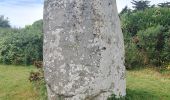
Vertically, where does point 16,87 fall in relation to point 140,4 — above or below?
below

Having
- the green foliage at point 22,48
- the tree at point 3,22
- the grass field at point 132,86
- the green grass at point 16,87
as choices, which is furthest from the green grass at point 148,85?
the tree at point 3,22

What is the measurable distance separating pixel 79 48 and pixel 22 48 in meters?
9.83

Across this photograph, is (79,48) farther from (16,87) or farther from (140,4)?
(140,4)

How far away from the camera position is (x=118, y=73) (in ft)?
33.7

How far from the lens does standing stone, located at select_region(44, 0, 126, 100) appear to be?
380 inches

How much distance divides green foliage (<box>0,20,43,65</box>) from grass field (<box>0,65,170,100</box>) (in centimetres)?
220

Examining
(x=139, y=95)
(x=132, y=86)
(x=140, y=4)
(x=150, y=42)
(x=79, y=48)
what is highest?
(x=140, y=4)

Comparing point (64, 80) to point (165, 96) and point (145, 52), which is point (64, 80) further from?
Answer: point (145, 52)

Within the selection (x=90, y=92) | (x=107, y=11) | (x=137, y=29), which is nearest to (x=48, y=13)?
(x=107, y=11)

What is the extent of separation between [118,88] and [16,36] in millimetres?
10455

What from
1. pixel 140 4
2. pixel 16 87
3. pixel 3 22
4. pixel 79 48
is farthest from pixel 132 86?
pixel 3 22

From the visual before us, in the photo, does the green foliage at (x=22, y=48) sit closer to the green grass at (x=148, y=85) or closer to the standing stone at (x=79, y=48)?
the green grass at (x=148, y=85)

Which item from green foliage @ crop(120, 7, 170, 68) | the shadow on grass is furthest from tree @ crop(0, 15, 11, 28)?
the shadow on grass

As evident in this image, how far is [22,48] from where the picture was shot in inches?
754
